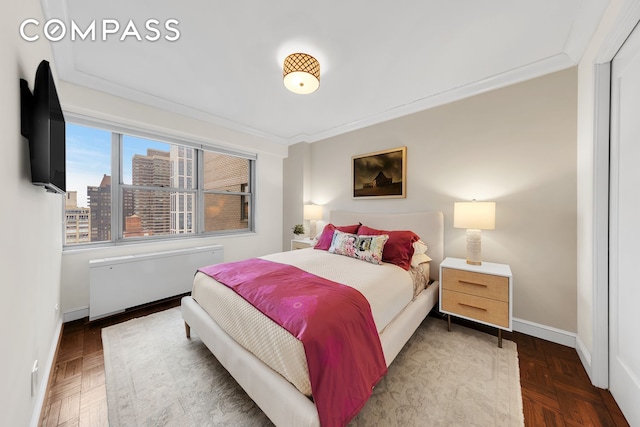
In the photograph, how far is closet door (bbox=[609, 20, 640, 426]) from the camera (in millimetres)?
1276

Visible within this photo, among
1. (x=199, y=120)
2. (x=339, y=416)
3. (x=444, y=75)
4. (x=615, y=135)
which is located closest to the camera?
(x=339, y=416)

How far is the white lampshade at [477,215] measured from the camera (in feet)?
6.93

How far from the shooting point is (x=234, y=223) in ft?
13.1

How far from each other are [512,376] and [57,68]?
184 inches

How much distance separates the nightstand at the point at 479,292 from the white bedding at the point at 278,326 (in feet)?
1.45

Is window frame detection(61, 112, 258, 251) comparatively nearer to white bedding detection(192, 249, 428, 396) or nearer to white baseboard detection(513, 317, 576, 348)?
white bedding detection(192, 249, 428, 396)

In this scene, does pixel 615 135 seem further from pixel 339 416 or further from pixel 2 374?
pixel 2 374

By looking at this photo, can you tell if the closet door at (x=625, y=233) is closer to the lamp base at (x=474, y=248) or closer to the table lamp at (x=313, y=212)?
the lamp base at (x=474, y=248)

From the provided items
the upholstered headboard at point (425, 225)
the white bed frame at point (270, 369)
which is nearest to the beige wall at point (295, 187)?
the upholstered headboard at point (425, 225)

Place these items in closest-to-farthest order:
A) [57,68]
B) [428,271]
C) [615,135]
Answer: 1. [615,135]
2. [57,68]
3. [428,271]

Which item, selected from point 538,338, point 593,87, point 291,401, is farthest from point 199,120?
point 538,338

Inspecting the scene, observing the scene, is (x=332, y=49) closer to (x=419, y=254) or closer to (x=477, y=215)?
(x=477, y=215)

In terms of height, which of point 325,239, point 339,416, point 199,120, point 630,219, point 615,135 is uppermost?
point 199,120

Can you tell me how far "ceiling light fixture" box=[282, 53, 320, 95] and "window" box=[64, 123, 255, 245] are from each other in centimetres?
211
